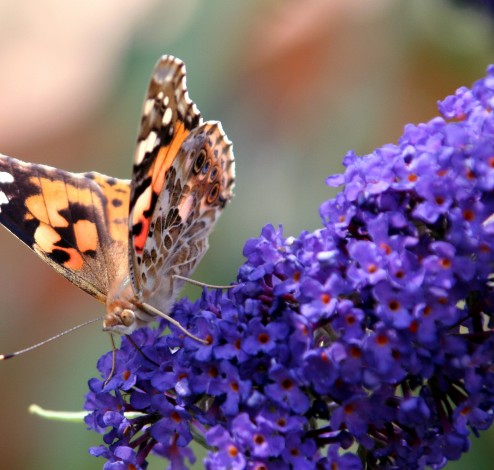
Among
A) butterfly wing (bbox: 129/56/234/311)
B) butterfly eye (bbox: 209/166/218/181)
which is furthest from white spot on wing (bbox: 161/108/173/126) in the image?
butterfly eye (bbox: 209/166/218/181)

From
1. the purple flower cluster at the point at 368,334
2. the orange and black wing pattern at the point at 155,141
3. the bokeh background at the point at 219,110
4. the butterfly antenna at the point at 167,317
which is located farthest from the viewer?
the bokeh background at the point at 219,110

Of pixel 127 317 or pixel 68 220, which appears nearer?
pixel 127 317

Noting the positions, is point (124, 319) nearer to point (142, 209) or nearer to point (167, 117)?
point (142, 209)

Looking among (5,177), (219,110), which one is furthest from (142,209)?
(219,110)

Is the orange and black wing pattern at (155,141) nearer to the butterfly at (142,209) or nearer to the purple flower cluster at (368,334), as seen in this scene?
the butterfly at (142,209)

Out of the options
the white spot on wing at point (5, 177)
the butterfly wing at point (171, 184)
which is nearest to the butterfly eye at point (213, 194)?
the butterfly wing at point (171, 184)

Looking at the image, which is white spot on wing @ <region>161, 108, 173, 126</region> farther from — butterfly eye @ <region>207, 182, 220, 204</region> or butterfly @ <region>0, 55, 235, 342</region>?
butterfly eye @ <region>207, 182, 220, 204</region>
